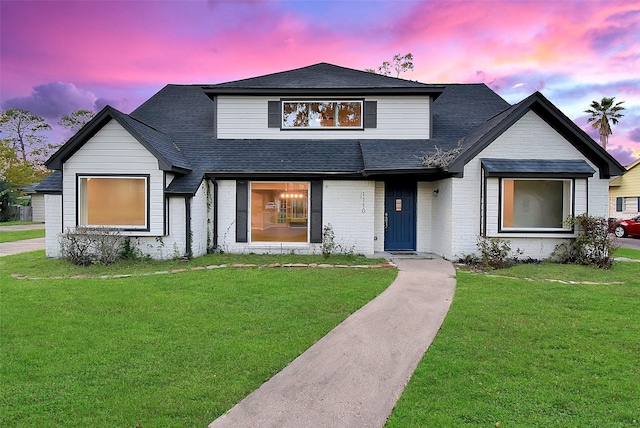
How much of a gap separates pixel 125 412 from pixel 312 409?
1498mm

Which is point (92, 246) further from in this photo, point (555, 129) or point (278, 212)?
point (555, 129)

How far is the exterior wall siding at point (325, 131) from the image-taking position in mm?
11836

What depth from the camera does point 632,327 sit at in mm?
4703

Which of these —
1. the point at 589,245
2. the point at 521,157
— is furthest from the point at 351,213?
the point at 589,245

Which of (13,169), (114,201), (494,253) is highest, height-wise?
(13,169)

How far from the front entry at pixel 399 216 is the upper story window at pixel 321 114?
2.69m

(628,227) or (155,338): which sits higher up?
(628,227)

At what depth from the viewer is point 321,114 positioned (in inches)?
472

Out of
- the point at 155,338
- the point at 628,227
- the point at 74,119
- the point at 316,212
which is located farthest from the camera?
the point at 74,119

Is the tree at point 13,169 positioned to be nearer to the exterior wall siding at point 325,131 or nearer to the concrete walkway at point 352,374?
the exterior wall siding at point 325,131

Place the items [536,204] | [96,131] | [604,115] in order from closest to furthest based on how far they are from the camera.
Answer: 1. [96,131]
2. [536,204]
3. [604,115]

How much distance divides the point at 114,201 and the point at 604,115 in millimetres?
41094

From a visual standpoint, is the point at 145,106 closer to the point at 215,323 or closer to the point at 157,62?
the point at 157,62

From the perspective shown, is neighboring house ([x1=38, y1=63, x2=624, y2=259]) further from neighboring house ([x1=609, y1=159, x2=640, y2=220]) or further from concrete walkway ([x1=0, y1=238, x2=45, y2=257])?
neighboring house ([x1=609, y1=159, x2=640, y2=220])
